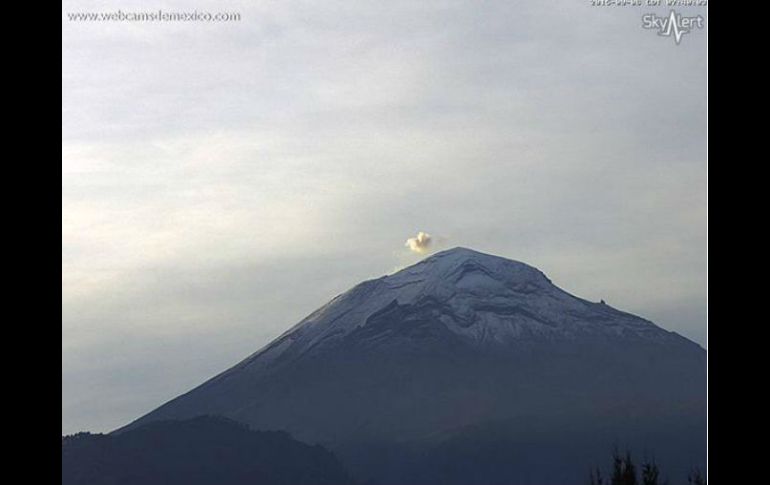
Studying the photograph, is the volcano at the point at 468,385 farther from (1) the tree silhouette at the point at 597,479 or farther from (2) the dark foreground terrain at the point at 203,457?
(1) the tree silhouette at the point at 597,479

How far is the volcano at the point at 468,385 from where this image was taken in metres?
167

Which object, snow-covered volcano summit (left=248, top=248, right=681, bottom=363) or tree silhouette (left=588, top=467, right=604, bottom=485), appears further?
snow-covered volcano summit (left=248, top=248, right=681, bottom=363)

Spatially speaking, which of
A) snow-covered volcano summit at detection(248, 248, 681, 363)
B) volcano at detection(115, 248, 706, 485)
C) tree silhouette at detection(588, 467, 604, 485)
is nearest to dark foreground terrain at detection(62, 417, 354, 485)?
volcano at detection(115, 248, 706, 485)

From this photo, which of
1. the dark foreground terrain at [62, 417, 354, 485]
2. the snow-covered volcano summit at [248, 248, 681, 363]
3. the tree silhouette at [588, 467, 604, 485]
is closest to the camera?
the tree silhouette at [588, 467, 604, 485]

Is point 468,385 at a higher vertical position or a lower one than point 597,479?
higher

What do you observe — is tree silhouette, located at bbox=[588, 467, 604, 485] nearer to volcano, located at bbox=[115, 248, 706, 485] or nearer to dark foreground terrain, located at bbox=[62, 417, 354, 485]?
volcano, located at bbox=[115, 248, 706, 485]

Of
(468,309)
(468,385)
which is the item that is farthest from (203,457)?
(468,309)

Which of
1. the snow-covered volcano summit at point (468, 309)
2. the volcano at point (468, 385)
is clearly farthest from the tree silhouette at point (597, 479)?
the snow-covered volcano summit at point (468, 309)

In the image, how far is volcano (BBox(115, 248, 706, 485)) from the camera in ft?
547

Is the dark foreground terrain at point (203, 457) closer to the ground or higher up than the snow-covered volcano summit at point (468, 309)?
closer to the ground

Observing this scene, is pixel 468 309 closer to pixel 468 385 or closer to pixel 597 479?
pixel 468 385

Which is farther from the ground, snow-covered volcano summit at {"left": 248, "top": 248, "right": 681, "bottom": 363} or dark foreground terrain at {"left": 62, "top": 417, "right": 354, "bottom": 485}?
snow-covered volcano summit at {"left": 248, "top": 248, "right": 681, "bottom": 363}

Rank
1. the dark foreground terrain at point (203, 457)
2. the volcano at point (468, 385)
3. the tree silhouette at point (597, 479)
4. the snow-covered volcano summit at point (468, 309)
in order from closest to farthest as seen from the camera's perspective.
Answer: the tree silhouette at point (597, 479) → the dark foreground terrain at point (203, 457) → the volcano at point (468, 385) → the snow-covered volcano summit at point (468, 309)

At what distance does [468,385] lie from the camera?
17688 cm
